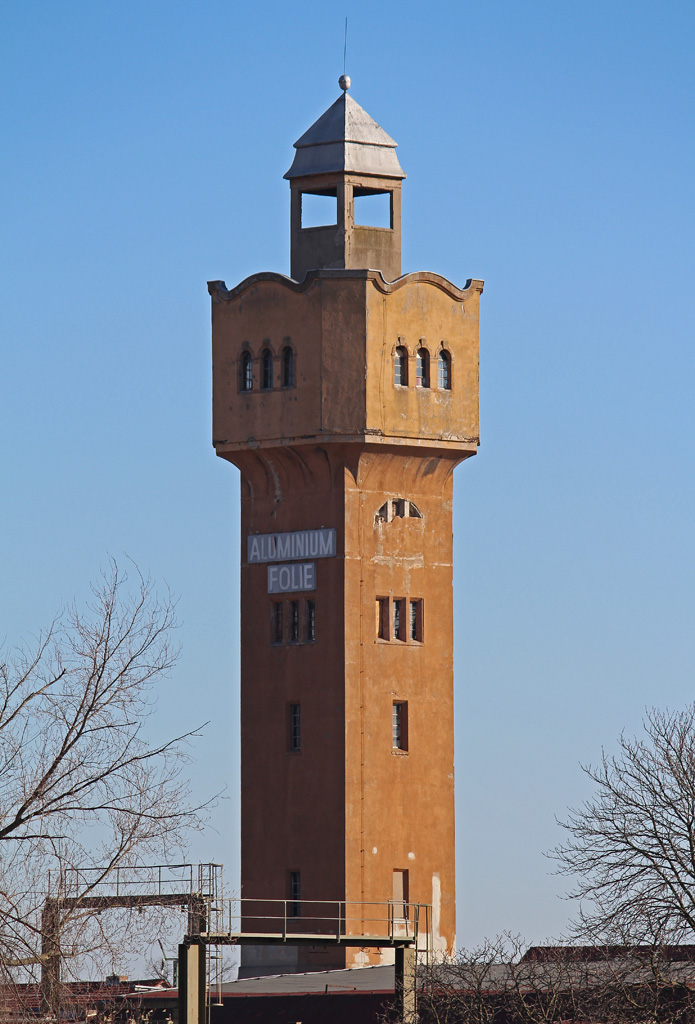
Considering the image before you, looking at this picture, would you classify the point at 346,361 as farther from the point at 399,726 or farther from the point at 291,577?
the point at 399,726

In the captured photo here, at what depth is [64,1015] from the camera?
186 ft

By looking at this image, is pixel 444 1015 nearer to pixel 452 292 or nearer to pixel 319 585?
pixel 319 585

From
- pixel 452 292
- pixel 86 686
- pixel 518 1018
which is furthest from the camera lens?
pixel 452 292

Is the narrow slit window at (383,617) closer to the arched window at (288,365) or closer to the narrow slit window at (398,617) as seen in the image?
the narrow slit window at (398,617)

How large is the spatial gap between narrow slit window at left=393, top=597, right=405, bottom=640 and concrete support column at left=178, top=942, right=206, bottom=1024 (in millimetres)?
14918

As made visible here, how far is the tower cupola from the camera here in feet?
225

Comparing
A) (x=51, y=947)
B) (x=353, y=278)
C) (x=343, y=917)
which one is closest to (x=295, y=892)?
(x=343, y=917)

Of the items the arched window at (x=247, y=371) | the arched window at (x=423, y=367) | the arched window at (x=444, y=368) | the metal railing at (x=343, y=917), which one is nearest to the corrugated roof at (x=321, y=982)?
the metal railing at (x=343, y=917)

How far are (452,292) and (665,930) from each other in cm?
2128

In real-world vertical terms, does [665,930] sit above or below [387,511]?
below

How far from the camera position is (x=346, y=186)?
68.6 meters

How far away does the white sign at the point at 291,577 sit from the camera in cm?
6750

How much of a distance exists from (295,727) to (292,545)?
196 inches

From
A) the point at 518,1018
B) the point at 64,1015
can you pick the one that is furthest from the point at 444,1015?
the point at 64,1015
